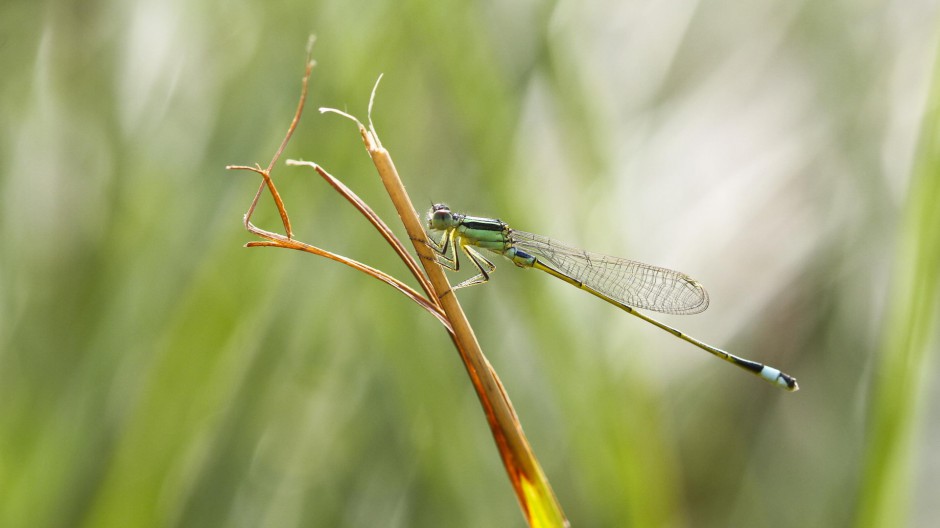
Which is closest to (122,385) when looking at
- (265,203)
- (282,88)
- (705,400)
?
(265,203)

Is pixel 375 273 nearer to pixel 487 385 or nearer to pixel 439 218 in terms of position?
pixel 487 385

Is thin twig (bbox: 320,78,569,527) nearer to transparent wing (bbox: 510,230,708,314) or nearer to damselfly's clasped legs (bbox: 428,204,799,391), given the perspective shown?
damselfly's clasped legs (bbox: 428,204,799,391)

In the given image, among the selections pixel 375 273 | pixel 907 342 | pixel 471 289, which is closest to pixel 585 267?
pixel 471 289

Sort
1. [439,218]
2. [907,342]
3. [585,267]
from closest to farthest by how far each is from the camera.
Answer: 1. [907,342]
2. [439,218]
3. [585,267]

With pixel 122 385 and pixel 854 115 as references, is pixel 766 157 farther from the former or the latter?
pixel 122 385

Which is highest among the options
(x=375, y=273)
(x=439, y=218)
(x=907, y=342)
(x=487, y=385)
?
(x=439, y=218)

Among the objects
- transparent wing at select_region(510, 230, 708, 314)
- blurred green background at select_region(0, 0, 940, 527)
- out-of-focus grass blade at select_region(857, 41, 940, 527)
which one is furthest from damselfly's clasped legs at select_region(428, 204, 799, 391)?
out-of-focus grass blade at select_region(857, 41, 940, 527)
